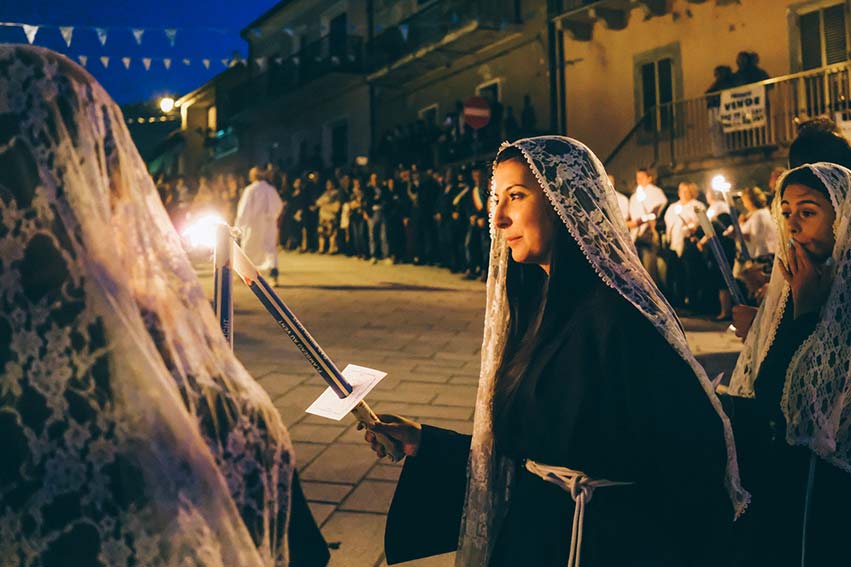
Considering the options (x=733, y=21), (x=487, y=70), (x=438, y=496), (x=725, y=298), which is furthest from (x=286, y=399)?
(x=487, y=70)

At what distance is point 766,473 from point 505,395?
0.89 meters

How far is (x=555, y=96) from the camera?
1741 cm

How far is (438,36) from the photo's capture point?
65.5ft

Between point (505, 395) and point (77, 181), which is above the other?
point (77, 181)

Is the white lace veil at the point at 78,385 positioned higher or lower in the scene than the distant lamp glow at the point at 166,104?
lower

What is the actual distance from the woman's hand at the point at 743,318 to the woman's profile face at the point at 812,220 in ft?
1.71

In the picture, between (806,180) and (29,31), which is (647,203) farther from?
(29,31)

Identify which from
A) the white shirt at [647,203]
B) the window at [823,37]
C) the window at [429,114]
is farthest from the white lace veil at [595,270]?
the window at [429,114]

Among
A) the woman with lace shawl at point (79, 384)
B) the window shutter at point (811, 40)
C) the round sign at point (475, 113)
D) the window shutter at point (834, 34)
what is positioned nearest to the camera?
the woman with lace shawl at point (79, 384)

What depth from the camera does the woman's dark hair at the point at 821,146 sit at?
9.80 feet

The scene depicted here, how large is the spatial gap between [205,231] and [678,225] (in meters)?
9.50

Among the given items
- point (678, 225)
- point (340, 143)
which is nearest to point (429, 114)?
point (340, 143)

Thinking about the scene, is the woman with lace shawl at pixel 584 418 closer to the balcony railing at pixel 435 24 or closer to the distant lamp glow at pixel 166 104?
the balcony railing at pixel 435 24

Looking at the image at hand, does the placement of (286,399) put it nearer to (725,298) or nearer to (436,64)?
(725,298)
